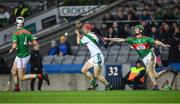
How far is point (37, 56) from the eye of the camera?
77.4 feet

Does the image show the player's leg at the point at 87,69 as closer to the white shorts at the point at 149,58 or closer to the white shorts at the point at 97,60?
the white shorts at the point at 97,60

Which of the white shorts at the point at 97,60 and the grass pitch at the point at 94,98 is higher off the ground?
the white shorts at the point at 97,60

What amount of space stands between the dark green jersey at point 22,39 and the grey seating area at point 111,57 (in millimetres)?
4025

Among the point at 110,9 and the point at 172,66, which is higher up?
the point at 110,9

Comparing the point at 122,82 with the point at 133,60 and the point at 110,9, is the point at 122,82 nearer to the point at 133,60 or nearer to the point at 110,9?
the point at 133,60

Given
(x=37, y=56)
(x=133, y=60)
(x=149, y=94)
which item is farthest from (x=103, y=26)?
(x=149, y=94)

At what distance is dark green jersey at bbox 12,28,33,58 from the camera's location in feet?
69.3

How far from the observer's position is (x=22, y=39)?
2119cm

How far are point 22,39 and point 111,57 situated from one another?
5.16m

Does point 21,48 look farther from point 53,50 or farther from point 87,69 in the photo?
point 53,50

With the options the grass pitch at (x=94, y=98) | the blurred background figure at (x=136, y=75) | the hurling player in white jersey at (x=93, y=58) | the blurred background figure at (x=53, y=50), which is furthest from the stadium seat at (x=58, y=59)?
the grass pitch at (x=94, y=98)

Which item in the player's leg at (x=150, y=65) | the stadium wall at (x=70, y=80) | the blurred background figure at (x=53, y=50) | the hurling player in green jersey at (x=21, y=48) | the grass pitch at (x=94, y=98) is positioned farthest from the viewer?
the blurred background figure at (x=53, y=50)

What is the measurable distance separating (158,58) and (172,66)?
1.72 ft

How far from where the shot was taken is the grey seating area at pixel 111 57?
25.2 meters
